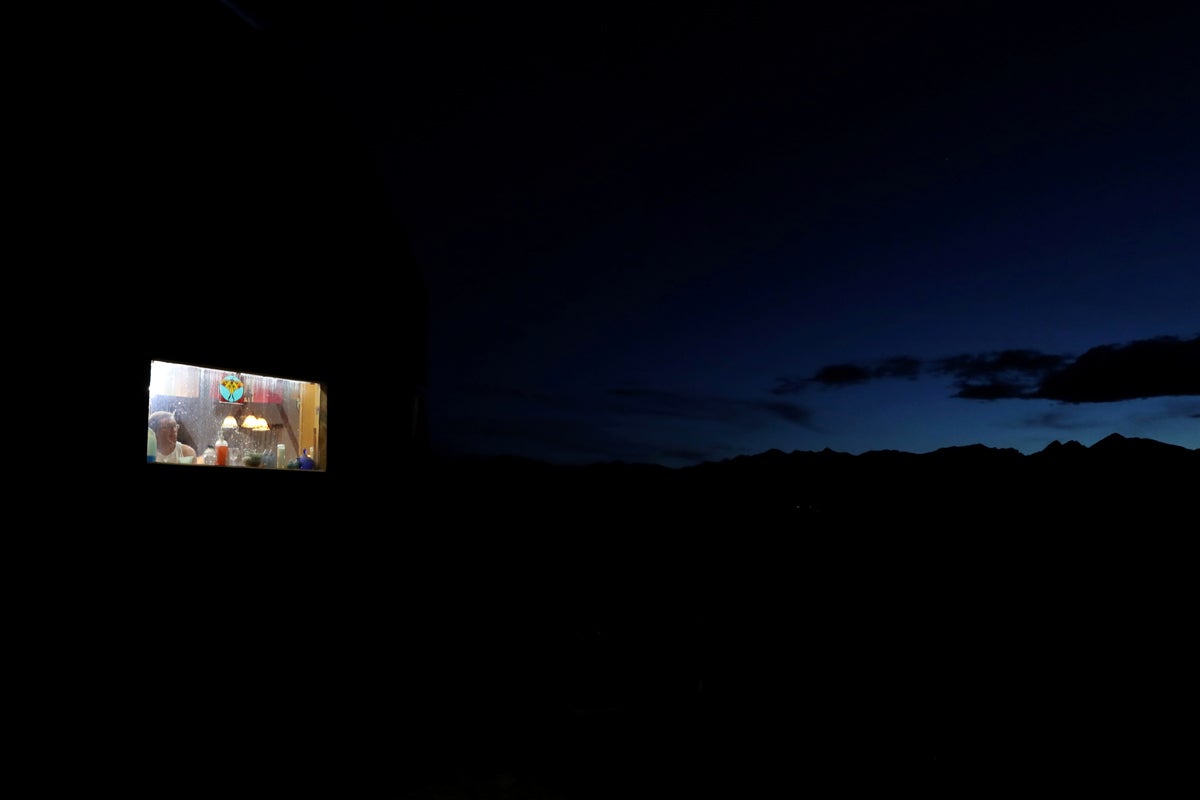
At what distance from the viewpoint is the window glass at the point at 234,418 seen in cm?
531

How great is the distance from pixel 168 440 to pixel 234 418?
2.52ft

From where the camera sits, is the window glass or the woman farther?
the window glass

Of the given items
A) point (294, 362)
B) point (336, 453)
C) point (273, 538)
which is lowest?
point (273, 538)

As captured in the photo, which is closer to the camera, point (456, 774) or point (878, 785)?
point (456, 774)

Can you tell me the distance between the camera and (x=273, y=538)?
622 centimetres

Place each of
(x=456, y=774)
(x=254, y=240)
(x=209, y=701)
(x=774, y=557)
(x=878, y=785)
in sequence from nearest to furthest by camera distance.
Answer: (x=456, y=774)
(x=209, y=701)
(x=254, y=240)
(x=878, y=785)
(x=774, y=557)

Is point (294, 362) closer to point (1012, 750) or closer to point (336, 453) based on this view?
point (336, 453)

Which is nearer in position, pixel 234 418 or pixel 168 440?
pixel 168 440

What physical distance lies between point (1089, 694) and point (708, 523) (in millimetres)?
6759

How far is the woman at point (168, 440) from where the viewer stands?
521cm

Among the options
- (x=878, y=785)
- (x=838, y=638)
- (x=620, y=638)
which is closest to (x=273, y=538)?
(x=620, y=638)

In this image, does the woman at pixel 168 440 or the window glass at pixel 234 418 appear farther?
the window glass at pixel 234 418

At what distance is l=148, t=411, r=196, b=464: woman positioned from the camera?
5.21 meters

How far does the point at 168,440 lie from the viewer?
5.32 m
